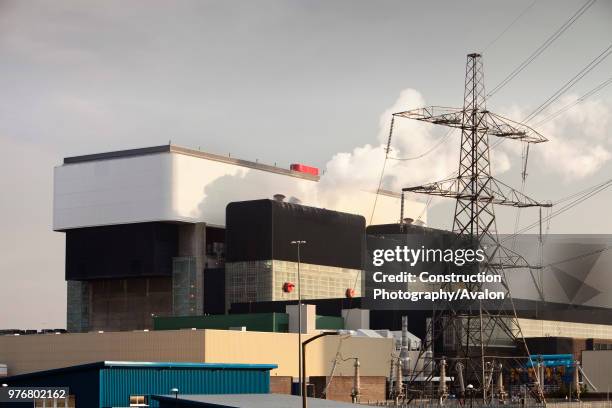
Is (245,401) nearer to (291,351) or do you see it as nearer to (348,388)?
(291,351)

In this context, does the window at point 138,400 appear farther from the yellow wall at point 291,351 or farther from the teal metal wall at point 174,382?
the yellow wall at point 291,351

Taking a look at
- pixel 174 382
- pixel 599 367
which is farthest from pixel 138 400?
pixel 599 367

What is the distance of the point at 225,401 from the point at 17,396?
13.2 metres

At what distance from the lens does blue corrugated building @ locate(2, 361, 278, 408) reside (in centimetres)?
7094

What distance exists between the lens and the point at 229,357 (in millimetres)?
109250

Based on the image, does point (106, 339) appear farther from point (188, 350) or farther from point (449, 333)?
point (449, 333)

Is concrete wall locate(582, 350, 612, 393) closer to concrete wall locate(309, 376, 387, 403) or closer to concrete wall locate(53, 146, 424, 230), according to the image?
concrete wall locate(309, 376, 387, 403)

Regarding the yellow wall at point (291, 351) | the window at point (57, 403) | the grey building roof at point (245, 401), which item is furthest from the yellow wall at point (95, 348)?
the grey building roof at point (245, 401)

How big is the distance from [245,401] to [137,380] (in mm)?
7321

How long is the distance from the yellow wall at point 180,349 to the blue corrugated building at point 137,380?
27.7m

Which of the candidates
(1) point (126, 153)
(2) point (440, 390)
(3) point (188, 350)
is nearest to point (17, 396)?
(3) point (188, 350)

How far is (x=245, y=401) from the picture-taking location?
69.1 m


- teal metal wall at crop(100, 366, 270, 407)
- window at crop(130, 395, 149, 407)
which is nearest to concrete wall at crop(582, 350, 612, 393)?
teal metal wall at crop(100, 366, 270, 407)

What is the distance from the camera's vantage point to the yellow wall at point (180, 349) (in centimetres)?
10794
